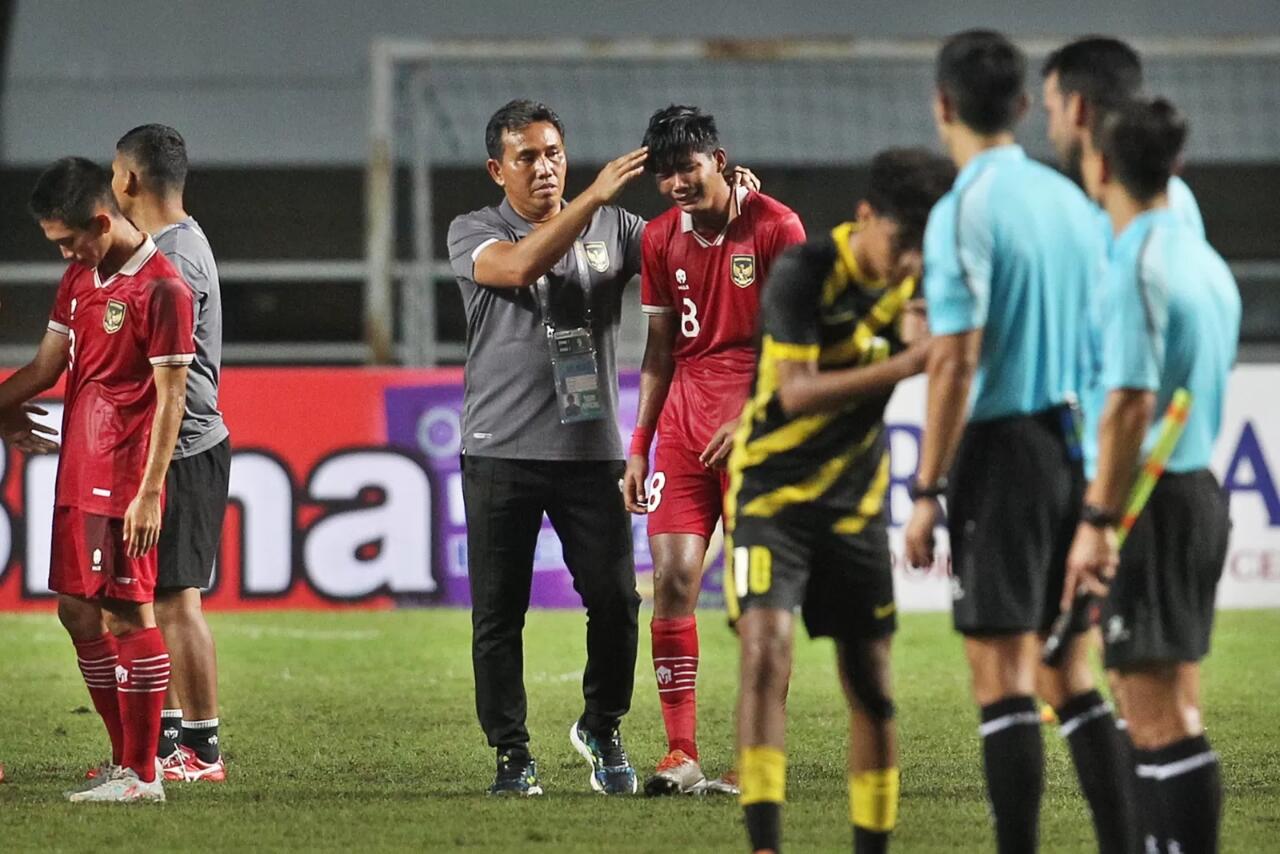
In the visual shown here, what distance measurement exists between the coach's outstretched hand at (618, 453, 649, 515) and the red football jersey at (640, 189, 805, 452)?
172 mm

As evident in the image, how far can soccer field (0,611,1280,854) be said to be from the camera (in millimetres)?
5090

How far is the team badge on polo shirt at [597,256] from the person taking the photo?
592 cm

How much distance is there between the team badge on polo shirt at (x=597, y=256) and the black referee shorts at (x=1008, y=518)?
2.01m

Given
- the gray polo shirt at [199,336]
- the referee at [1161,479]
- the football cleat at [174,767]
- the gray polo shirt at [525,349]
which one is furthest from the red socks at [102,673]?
the referee at [1161,479]

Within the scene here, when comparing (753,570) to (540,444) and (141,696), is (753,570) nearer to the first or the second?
(540,444)

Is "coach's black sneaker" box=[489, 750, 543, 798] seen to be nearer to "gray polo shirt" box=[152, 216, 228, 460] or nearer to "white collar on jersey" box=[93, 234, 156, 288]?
"gray polo shirt" box=[152, 216, 228, 460]

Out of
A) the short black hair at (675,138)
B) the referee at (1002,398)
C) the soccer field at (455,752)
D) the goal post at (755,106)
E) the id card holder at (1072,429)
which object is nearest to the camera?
the referee at (1002,398)

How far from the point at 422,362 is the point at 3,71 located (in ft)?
20.5

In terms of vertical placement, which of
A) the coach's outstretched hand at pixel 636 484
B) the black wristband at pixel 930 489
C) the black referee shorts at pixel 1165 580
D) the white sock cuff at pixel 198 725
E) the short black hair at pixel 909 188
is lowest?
the white sock cuff at pixel 198 725

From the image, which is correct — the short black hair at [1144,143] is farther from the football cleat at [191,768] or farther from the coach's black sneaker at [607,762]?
the football cleat at [191,768]

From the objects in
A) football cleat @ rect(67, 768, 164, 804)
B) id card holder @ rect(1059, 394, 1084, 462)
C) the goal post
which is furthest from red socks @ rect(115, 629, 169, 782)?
the goal post

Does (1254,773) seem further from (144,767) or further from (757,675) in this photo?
(144,767)

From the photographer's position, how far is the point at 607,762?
584 centimetres

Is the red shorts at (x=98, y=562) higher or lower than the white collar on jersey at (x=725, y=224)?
lower
